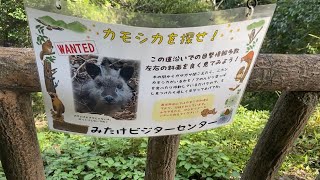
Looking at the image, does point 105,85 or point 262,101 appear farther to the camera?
point 262,101

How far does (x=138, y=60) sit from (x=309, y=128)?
384cm

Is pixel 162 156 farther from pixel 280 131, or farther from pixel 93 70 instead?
pixel 93 70

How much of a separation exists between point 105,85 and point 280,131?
4.10ft

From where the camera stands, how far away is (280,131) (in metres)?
2.13

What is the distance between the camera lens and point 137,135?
1482 mm

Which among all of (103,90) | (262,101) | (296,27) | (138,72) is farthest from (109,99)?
(262,101)

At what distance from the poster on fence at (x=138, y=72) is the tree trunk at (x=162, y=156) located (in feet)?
1.44

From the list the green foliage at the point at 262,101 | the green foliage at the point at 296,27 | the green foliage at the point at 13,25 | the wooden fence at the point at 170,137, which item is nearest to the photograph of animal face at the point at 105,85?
the wooden fence at the point at 170,137

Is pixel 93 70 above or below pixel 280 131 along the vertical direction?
Result: above

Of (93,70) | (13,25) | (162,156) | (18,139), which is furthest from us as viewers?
(13,25)

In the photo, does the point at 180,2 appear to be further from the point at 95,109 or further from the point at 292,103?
the point at 95,109

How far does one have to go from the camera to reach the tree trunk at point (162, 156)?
195cm

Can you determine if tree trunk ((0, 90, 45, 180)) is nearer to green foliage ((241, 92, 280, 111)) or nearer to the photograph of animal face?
the photograph of animal face

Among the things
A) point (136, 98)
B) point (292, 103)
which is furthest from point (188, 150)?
point (136, 98)
